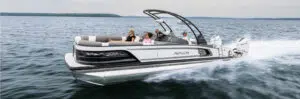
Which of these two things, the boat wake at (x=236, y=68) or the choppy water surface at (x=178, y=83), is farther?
the boat wake at (x=236, y=68)

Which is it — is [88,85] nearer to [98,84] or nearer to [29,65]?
[98,84]

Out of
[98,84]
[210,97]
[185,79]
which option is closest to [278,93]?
[210,97]

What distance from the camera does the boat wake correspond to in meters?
8.35

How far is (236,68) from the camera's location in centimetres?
999

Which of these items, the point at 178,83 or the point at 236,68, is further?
the point at 236,68

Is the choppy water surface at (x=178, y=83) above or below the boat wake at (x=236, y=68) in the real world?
below

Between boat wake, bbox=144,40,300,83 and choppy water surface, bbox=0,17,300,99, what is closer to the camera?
choppy water surface, bbox=0,17,300,99

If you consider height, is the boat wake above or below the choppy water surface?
above

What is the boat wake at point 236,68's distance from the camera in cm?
835

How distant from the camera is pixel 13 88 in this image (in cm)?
715

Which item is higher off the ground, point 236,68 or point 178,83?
point 236,68

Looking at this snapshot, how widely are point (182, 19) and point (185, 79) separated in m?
2.06

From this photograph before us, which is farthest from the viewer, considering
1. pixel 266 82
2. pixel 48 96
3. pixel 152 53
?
pixel 266 82

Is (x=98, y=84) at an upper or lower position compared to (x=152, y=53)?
lower
